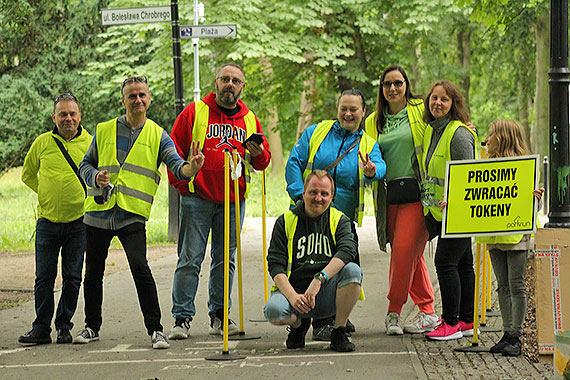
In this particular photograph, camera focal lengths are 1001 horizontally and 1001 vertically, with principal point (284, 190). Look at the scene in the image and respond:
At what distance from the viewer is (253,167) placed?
8047 millimetres

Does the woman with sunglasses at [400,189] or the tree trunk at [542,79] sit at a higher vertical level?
the tree trunk at [542,79]

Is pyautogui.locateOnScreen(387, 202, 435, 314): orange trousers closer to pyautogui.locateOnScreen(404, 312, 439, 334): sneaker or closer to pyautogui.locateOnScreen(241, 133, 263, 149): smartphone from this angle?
pyautogui.locateOnScreen(404, 312, 439, 334): sneaker

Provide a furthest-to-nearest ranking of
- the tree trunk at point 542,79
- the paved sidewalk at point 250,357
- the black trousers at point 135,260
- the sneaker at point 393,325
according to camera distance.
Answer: the tree trunk at point 542,79 < the sneaker at point 393,325 < the black trousers at point 135,260 < the paved sidewalk at point 250,357

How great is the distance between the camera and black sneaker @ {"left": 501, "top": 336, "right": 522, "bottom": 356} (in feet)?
23.1

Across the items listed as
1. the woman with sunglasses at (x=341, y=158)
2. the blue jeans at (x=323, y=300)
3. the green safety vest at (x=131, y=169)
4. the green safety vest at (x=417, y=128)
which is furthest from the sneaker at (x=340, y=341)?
the green safety vest at (x=131, y=169)

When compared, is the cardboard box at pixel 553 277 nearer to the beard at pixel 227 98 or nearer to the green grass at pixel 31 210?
the beard at pixel 227 98

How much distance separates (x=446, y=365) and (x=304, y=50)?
18244 mm

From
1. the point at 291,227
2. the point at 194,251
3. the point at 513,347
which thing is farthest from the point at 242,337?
the point at 513,347

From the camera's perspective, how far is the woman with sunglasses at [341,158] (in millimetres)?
7895

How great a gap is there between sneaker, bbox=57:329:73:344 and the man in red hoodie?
0.82 metres

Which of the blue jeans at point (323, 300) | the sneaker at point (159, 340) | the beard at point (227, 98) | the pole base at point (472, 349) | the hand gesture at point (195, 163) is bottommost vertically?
the pole base at point (472, 349)

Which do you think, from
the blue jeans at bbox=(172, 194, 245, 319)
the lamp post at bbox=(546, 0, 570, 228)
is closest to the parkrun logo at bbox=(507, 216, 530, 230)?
the lamp post at bbox=(546, 0, 570, 228)

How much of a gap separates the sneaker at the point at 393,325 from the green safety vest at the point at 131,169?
7.00ft

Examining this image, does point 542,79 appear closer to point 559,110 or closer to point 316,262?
point 559,110
